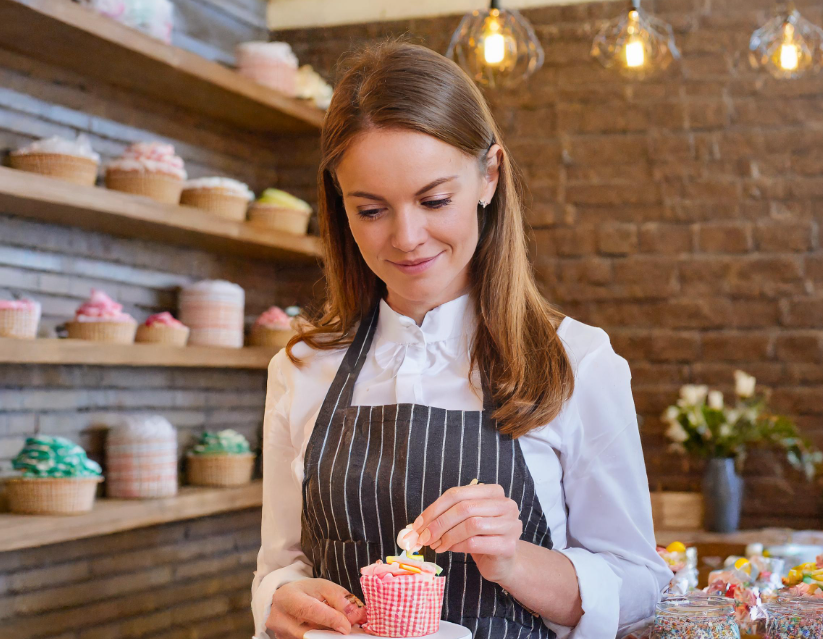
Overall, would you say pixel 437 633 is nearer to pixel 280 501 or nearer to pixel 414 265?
pixel 280 501

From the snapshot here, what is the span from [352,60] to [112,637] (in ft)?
8.36

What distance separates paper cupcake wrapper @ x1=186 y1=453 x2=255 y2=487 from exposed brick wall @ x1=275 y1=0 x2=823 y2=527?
1513mm

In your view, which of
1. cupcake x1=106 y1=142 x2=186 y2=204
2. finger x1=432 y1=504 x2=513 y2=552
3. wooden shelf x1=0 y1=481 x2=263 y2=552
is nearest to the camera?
finger x1=432 y1=504 x2=513 y2=552

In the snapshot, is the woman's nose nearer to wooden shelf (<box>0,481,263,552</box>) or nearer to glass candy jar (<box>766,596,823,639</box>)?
glass candy jar (<box>766,596,823,639</box>)

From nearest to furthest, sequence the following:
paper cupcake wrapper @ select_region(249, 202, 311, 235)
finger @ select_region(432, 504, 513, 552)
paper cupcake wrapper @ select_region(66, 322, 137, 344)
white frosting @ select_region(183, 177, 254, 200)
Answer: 1. finger @ select_region(432, 504, 513, 552)
2. paper cupcake wrapper @ select_region(66, 322, 137, 344)
3. white frosting @ select_region(183, 177, 254, 200)
4. paper cupcake wrapper @ select_region(249, 202, 311, 235)

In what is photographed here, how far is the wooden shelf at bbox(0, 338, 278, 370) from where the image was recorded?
266 cm

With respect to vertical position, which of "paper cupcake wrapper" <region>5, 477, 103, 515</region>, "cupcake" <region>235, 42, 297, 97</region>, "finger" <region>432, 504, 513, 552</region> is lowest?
"paper cupcake wrapper" <region>5, 477, 103, 515</region>

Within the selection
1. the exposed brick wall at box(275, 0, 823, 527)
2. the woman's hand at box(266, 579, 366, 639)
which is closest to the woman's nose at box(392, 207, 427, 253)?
the woman's hand at box(266, 579, 366, 639)

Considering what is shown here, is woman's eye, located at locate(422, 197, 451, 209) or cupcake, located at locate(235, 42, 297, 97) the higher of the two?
cupcake, located at locate(235, 42, 297, 97)

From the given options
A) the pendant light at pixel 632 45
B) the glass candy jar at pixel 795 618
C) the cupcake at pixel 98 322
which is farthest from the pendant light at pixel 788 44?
the cupcake at pixel 98 322

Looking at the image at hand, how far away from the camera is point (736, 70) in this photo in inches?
153

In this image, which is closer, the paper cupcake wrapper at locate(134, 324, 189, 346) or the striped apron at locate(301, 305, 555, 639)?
the striped apron at locate(301, 305, 555, 639)

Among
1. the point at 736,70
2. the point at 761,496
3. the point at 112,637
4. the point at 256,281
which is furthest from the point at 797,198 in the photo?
the point at 112,637

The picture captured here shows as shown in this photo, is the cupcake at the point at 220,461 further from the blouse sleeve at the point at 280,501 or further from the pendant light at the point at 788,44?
the pendant light at the point at 788,44
